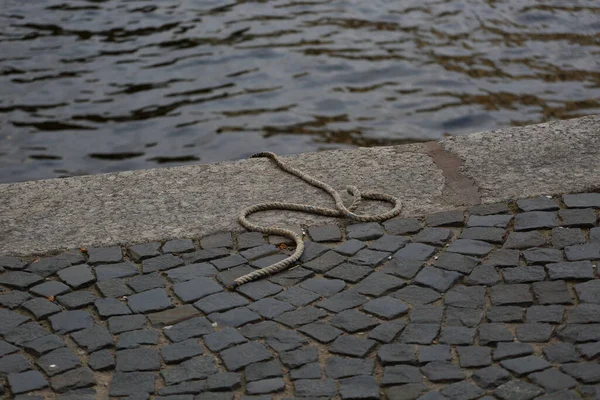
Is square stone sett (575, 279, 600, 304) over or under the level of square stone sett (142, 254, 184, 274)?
under

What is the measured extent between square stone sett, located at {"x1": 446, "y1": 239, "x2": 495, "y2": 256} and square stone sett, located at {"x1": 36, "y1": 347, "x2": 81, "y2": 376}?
1.64 meters

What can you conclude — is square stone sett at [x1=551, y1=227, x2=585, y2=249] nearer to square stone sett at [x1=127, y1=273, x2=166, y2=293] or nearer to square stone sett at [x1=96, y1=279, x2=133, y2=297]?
square stone sett at [x1=127, y1=273, x2=166, y2=293]

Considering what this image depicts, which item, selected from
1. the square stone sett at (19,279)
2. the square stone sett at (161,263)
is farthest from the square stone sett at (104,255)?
the square stone sett at (19,279)

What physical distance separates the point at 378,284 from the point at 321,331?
42 cm

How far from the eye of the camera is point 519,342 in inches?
131

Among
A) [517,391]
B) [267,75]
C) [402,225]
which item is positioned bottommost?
[267,75]

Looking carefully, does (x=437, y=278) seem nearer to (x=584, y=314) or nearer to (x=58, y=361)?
(x=584, y=314)

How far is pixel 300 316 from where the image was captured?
11.7 feet

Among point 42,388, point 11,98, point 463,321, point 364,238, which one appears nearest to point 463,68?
point 11,98

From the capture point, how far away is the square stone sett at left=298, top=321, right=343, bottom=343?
3.41 meters

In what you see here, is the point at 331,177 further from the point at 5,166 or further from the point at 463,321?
the point at 5,166

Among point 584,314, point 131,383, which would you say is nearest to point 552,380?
point 584,314

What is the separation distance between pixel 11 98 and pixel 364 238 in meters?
5.09

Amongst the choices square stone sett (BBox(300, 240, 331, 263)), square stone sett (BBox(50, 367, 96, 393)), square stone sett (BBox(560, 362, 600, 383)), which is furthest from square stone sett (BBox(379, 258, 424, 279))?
square stone sett (BBox(50, 367, 96, 393))
